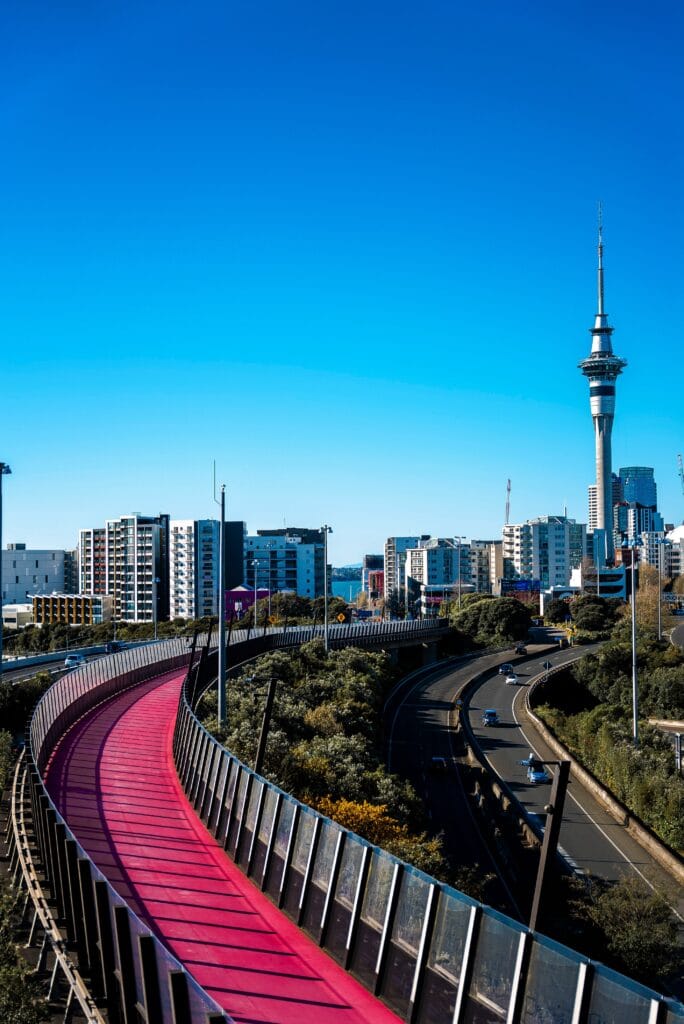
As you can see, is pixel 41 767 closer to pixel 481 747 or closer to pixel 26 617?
pixel 481 747

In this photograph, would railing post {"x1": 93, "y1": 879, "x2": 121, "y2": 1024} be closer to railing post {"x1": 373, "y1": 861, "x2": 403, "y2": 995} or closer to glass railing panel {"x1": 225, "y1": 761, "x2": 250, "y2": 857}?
railing post {"x1": 373, "y1": 861, "x2": 403, "y2": 995}

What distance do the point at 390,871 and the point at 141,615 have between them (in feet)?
524

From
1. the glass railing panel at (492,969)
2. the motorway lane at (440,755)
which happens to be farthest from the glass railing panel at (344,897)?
the motorway lane at (440,755)

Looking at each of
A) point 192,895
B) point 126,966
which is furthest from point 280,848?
point 126,966

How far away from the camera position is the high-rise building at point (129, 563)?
167750mm

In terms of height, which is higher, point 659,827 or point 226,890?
point 226,890

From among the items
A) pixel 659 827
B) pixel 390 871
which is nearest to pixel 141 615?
pixel 659 827

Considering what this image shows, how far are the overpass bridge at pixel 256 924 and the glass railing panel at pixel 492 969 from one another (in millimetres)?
18

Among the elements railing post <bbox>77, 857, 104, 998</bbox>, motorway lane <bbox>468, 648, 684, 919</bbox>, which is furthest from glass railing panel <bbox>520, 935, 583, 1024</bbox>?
motorway lane <bbox>468, 648, 684, 919</bbox>

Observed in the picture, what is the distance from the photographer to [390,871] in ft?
38.7

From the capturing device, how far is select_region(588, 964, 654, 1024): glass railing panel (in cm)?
793

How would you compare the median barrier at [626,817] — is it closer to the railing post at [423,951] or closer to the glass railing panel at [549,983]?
the railing post at [423,951]

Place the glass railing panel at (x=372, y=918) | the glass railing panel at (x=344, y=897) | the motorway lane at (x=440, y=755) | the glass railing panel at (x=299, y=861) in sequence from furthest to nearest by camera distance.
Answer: the motorway lane at (x=440, y=755), the glass railing panel at (x=299, y=861), the glass railing panel at (x=344, y=897), the glass railing panel at (x=372, y=918)

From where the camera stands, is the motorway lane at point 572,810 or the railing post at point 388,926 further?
the motorway lane at point 572,810
